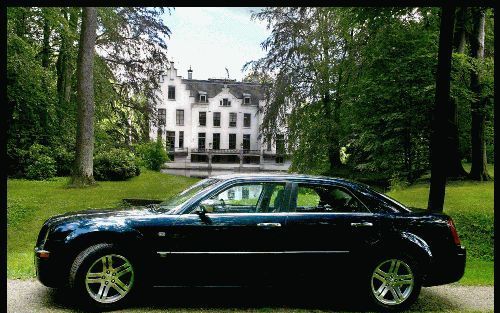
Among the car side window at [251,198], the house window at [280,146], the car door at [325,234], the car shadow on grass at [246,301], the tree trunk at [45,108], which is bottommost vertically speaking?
the car shadow on grass at [246,301]

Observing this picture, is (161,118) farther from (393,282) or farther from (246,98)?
(393,282)

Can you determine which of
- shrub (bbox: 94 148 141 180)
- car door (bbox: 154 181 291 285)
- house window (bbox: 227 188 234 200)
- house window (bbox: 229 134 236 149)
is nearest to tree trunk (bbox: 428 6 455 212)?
car door (bbox: 154 181 291 285)

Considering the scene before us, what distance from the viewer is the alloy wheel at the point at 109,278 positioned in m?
4.66

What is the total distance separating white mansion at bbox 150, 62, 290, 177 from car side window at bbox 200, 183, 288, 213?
1264cm

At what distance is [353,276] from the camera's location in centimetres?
509

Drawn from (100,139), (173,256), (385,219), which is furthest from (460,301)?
(100,139)

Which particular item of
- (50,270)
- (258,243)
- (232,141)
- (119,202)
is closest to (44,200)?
(119,202)

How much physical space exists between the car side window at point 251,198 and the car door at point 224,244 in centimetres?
1

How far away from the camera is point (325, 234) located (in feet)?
16.8

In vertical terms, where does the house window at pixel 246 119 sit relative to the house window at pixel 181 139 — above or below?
above

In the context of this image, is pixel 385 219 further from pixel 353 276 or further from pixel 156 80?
pixel 156 80

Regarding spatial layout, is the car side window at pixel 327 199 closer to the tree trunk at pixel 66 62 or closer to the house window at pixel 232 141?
the tree trunk at pixel 66 62

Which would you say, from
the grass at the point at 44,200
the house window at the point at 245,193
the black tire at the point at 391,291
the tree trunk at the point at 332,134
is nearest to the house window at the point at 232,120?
the tree trunk at the point at 332,134

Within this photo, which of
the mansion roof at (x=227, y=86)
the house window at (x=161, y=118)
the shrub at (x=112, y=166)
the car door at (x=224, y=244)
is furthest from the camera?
the mansion roof at (x=227, y=86)
